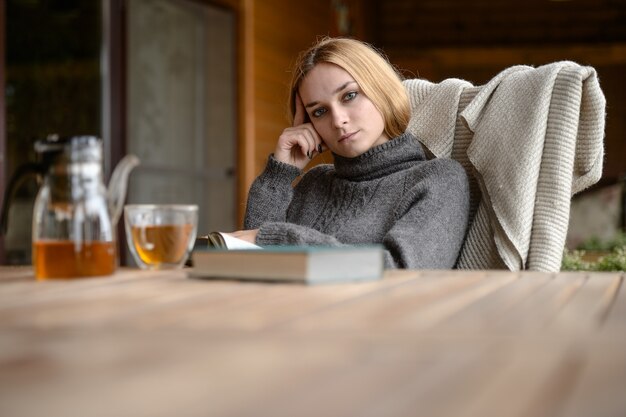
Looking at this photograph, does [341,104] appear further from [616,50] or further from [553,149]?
[616,50]

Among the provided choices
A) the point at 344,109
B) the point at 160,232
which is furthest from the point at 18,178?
the point at 344,109

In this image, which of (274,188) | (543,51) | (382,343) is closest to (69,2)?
(274,188)

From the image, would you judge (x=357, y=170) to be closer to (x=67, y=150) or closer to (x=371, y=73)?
(x=371, y=73)

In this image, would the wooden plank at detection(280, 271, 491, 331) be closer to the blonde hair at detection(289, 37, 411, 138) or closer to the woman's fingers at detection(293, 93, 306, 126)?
the blonde hair at detection(289, 37, 411, 138)

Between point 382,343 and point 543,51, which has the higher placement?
point 543,51

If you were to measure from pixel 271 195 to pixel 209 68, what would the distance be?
3489 millimetres

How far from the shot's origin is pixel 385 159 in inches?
80.6

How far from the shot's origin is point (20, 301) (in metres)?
0.84

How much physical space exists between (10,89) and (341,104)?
2683mm

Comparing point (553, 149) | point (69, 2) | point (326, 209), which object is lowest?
point (326, 209)

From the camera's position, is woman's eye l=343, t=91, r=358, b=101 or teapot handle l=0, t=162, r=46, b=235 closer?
teapot handle l=0, t=162, r=46, b=235

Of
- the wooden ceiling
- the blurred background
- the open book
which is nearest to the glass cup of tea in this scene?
the open book

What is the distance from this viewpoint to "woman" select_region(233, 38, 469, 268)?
6.11 ft

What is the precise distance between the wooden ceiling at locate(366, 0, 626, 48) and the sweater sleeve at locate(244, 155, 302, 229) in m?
6.74
